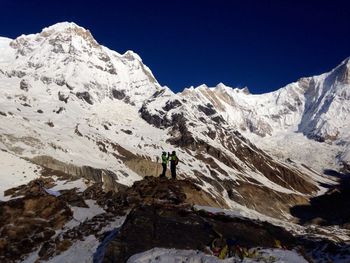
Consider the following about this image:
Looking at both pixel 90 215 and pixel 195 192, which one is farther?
pixel 195 192

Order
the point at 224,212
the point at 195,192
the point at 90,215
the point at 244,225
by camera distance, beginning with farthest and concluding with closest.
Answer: the point at 195,192 → the point at 90,215 → the point at 224,212 → the point at 244,225

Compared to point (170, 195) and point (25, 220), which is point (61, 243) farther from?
point (170, 195)

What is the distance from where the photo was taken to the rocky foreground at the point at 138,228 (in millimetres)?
25000

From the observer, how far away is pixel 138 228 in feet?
85.4

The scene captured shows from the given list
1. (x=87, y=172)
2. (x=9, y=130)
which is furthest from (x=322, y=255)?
(x=9, y=130)

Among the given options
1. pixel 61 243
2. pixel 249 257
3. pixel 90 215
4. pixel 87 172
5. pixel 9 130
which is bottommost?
pixel 249 257

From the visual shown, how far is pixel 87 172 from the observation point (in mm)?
177000

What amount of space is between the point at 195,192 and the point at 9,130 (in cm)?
15661

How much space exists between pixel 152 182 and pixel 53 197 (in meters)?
6.61

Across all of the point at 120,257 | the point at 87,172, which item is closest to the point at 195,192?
the point at 120,257

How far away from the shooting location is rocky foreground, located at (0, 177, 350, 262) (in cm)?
2500

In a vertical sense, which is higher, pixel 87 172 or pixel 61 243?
pixel 87 172

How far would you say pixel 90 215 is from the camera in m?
35.2

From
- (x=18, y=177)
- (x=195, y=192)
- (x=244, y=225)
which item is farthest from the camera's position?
(x=18, y=177)
